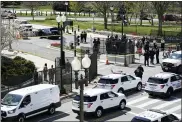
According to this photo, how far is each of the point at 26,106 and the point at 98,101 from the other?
3522mm

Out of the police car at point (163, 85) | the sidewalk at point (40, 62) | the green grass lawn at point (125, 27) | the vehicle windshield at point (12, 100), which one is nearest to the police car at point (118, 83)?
the police car at point (163, 85)

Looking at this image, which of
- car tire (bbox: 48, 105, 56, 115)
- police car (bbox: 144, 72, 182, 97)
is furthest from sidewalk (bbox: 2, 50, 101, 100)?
police car (bbox: 144, 72, 182, 97)

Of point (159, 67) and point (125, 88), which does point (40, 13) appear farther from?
point (125, 88)

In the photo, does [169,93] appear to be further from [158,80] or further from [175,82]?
[158,80]

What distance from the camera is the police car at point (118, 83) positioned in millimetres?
23047

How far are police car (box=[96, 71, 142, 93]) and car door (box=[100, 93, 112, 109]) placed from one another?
261 cm

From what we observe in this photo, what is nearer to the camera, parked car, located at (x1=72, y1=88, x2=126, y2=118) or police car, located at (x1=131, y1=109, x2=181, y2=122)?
police car, located at (x1=131, y1=109, x2=181, y2=122)

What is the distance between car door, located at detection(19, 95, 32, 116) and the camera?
19328 millimetres

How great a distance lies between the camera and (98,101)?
1983 centimetres

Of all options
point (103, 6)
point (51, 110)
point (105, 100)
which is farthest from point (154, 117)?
point (103, 6)

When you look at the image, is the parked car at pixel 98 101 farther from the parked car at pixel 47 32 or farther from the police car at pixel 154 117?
the parked car at pixel 47 32

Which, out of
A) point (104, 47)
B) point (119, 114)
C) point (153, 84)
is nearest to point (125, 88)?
point (153, 84)

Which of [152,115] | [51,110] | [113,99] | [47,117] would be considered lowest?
[47,117]

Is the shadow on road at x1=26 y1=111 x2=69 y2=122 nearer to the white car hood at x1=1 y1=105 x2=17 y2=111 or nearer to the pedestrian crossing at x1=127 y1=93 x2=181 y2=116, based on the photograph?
the white car hood at x1=1 y1=105 x2=17 y2=111
